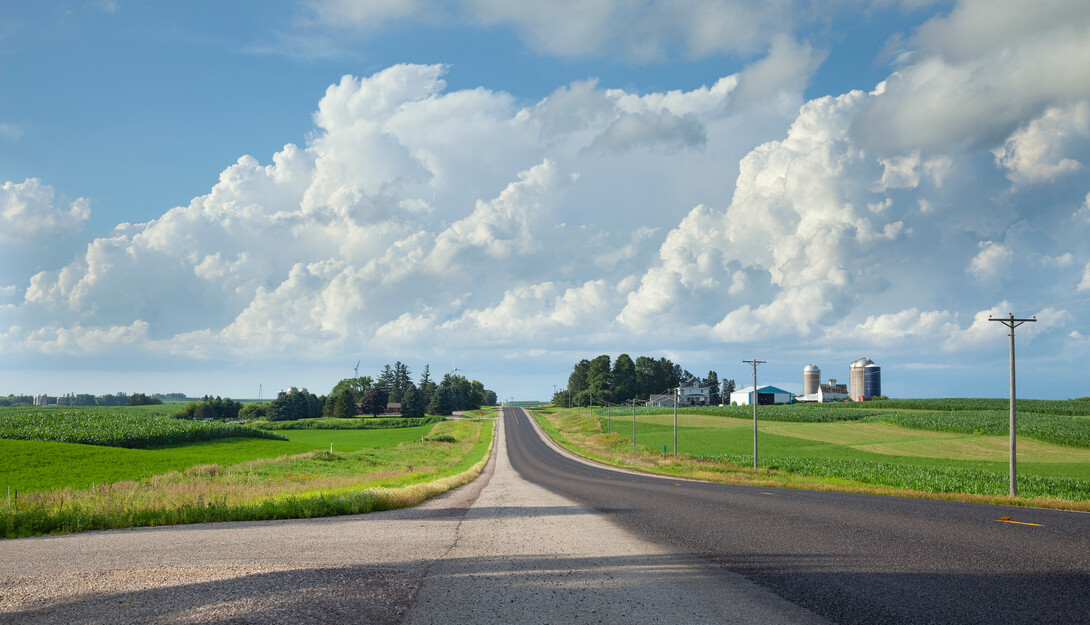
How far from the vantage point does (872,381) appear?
161000 mm

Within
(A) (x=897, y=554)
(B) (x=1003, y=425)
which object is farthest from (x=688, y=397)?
(A) (x=897, y=554)

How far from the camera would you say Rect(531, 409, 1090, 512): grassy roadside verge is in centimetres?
2521

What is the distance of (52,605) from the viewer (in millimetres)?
7789

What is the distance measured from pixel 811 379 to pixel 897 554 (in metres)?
180

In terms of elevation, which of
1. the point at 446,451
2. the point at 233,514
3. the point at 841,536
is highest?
the point at 841,536

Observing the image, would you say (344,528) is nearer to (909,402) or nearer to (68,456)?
(68,456)

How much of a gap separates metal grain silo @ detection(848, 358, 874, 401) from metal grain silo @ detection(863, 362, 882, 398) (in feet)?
1.16

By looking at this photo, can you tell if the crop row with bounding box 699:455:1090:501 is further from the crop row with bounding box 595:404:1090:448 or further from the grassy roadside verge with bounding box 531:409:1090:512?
the crop row with bounding box 595:404:1090:448

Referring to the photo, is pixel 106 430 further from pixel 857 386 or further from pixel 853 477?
pixel 857 386

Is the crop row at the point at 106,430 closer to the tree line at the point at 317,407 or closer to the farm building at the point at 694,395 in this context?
the tree line at the point at 317,407

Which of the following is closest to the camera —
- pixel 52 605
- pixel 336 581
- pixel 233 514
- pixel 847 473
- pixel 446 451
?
pixel 52 605

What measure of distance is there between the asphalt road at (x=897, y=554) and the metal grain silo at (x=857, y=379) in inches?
6293

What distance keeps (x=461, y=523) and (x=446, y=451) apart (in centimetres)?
5919

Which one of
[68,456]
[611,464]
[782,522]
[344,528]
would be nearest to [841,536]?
[782,522]
